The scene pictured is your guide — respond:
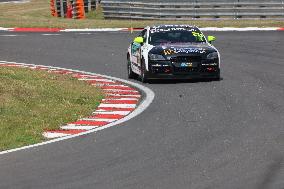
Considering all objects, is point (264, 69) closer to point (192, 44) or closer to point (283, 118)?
point (192, 44)

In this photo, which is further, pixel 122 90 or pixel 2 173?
pixel 122 90

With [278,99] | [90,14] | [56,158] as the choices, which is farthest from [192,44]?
[90,14]

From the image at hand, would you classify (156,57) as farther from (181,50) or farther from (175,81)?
(175,81)

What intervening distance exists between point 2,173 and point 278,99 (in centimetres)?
755

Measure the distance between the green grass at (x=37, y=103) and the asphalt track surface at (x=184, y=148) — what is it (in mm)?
1012

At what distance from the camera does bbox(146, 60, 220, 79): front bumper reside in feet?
66.5

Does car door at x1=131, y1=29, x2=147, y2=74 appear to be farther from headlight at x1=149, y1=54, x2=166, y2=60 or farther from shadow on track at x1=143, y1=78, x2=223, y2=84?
headlight at x1=149, y1=54, x2=166, y2=60

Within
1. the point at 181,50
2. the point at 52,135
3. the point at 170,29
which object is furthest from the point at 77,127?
the point at 170,29

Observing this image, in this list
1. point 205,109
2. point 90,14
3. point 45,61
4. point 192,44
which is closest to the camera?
point 205,109

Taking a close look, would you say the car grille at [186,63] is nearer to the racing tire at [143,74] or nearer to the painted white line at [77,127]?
the racing tire at [143,74]

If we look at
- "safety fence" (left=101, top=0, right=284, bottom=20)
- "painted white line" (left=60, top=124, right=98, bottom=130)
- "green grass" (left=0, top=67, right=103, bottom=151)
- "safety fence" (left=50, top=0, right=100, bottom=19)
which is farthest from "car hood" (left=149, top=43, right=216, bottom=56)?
"safety fence" (left=50, top=0, right=100, bottom=19)

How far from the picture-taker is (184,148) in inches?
448

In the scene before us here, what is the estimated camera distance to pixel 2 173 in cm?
998

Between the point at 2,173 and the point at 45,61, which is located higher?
the point at 2,173
